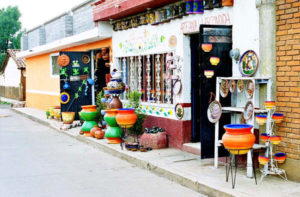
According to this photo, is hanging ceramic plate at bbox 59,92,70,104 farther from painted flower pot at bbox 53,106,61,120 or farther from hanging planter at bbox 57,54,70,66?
painted flower pot at bbox 53,106,61,120

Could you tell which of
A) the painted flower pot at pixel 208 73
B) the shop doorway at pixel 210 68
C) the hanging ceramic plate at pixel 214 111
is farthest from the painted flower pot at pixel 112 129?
the hanging ceramic plate at pixel 214 111

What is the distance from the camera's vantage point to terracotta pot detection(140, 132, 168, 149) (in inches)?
350

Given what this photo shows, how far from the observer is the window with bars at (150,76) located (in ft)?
31.4

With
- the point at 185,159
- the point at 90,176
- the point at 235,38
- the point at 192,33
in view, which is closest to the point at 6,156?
the point at 90,176

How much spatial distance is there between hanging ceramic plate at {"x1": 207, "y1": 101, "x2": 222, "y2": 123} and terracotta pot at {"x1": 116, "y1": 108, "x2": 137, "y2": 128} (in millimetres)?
2657

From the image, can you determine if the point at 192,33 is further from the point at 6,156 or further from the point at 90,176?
the point at 6,156

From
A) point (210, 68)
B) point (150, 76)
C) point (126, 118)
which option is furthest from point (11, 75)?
point (210, 68)

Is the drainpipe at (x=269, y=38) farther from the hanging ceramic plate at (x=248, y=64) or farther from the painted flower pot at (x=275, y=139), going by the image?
the painted flower pot at (x=275, y=139)

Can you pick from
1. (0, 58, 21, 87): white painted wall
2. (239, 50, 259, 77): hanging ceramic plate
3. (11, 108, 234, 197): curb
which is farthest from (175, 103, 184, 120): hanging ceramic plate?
(0, 58, 21, 87): white painted wall

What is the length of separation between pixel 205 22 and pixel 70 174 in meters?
3.86

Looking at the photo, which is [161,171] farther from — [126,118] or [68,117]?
[68,117]

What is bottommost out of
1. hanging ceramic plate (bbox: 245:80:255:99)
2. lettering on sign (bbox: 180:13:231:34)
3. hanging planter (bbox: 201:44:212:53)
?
hanging ceramic plate (bbox: 245:80:255:99)

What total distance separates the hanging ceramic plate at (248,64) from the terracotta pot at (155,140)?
2851 millimetres

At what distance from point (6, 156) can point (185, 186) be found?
181 inches
